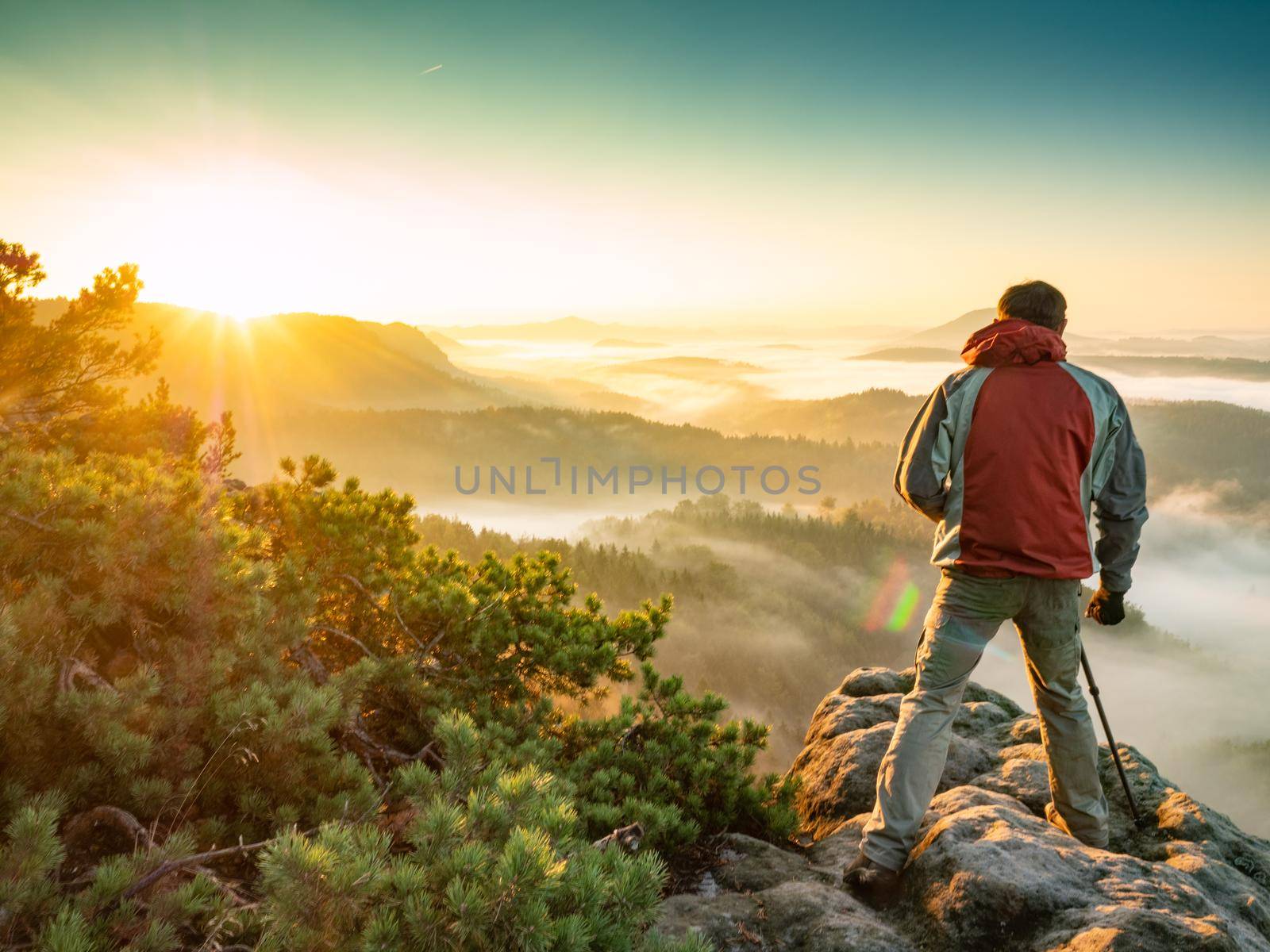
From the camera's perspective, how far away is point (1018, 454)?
12.4 ft

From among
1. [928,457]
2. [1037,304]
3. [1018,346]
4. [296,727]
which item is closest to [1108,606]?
[928,457]

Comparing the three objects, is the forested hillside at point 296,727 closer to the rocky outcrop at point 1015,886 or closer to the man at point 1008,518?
the rocky outcrop at point 1015,886

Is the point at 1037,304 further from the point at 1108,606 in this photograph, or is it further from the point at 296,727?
the point at 296,727

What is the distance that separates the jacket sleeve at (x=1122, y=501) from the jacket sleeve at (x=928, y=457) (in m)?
0.94

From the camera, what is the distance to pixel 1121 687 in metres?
157

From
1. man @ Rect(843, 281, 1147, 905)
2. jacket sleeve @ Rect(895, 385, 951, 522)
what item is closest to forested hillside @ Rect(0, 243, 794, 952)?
man @ Rect(843, 281, 1147, 905)

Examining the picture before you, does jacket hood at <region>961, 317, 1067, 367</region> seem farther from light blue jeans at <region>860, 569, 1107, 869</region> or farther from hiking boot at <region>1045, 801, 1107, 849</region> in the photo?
hiking boot at <region>1045, 801, 1107, 849</region>

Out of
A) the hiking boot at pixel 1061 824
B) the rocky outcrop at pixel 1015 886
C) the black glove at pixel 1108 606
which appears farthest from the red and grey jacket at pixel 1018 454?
the hiking boot at pixel 1061 824

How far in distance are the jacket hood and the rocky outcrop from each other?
2525 mm

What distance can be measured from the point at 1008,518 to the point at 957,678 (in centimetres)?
91

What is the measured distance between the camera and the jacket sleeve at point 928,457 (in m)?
3.93

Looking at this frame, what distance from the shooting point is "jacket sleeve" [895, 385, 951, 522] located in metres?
3.93

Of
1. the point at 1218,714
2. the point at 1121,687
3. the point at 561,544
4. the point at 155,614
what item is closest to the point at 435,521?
the point at 561,544

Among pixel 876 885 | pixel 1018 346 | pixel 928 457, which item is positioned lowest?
pixel 876 885
